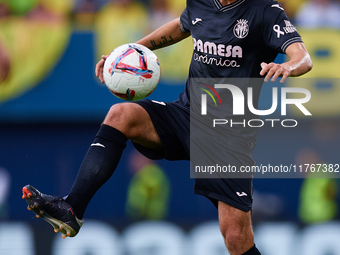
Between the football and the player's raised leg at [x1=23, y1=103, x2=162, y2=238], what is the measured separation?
12 centimetres

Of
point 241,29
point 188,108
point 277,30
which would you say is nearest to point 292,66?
point 277,30

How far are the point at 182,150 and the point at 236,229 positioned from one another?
74 centimetres

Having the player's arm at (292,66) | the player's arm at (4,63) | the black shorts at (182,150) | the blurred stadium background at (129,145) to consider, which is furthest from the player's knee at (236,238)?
the player's arm at (4,63)

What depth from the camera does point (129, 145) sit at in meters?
9.99

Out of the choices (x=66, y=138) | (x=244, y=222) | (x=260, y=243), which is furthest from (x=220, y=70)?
(x=66, y=138)

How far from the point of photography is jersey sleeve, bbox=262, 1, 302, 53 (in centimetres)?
423

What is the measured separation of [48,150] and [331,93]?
4.79 m

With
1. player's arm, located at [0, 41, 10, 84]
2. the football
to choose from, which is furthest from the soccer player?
player's arm, located at [0, 41, 10, 84]

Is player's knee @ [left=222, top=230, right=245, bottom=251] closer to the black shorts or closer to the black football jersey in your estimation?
the black shorts

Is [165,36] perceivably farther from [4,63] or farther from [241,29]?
[4,63]

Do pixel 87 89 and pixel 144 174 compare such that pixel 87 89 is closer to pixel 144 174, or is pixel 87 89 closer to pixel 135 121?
pixel 144 174

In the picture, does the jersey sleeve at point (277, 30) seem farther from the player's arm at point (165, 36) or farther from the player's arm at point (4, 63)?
the player's arm at point (4, 63)

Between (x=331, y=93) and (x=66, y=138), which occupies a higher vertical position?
(x=331, y=93)

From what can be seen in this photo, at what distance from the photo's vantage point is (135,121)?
4.29m
